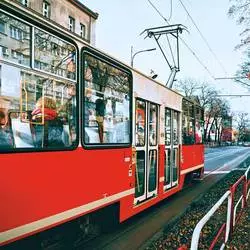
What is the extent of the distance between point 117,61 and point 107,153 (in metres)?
1.58

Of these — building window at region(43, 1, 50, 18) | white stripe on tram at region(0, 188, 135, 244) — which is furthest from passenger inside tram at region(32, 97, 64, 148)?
building window at region(43, 1, 50, 18)

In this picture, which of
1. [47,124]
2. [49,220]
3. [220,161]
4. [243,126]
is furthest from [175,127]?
[243,126]

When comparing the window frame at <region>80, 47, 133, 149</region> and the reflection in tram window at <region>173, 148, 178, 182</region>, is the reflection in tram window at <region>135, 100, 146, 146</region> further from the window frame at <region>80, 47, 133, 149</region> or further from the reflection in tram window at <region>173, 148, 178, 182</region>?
the reflection in tram window at <region>173, 148, 178, 182</region>

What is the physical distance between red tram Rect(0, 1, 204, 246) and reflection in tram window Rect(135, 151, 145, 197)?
0.02m

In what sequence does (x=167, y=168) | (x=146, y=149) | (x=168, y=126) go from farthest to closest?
(x=168, y=126), (x=167, y=168), (x=146, y=149)

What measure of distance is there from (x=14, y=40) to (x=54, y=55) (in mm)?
751

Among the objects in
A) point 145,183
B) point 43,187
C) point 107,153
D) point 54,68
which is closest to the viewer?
point 43,187

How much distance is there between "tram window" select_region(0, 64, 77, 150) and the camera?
4148 mm

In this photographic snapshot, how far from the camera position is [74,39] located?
5348mm

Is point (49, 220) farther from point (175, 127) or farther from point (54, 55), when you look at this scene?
point (175, 127)

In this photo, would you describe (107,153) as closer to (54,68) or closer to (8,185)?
(54,68)

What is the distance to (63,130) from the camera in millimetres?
5074

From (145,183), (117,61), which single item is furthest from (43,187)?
(145,183)

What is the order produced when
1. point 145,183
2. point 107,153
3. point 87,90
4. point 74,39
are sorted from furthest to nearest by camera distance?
1. point 145,183
2. point 107,153
3. point 87,90
4. point 74,39
